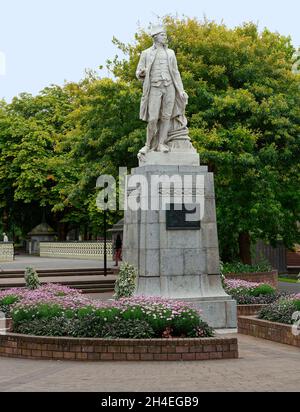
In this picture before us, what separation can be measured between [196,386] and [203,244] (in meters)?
6.42

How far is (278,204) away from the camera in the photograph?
91.0 ft

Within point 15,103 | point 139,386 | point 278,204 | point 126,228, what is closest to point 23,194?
point 15,103

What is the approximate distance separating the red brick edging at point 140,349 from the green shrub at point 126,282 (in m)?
3.32

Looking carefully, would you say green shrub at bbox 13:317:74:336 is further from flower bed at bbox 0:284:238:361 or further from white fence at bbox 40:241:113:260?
white fence at bbox 40:241:113:260

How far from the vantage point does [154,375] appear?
1018 cm

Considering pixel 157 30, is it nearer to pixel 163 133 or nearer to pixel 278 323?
pixel 163 133

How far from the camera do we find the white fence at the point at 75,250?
1770 inches

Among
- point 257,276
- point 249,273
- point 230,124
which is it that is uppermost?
point 230,124

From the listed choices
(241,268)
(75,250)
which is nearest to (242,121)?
(241,268)

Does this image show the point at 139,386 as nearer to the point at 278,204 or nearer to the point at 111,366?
the point at 111,366

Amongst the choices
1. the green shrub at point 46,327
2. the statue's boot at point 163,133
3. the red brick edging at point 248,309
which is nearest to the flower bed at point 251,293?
the red brick edging at point 248,309

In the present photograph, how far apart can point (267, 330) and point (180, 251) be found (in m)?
2.51

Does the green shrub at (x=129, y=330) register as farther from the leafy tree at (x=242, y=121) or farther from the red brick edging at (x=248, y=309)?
the leafy tree at (x=242, y=121)

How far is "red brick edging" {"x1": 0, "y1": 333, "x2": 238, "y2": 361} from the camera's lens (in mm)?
11656
